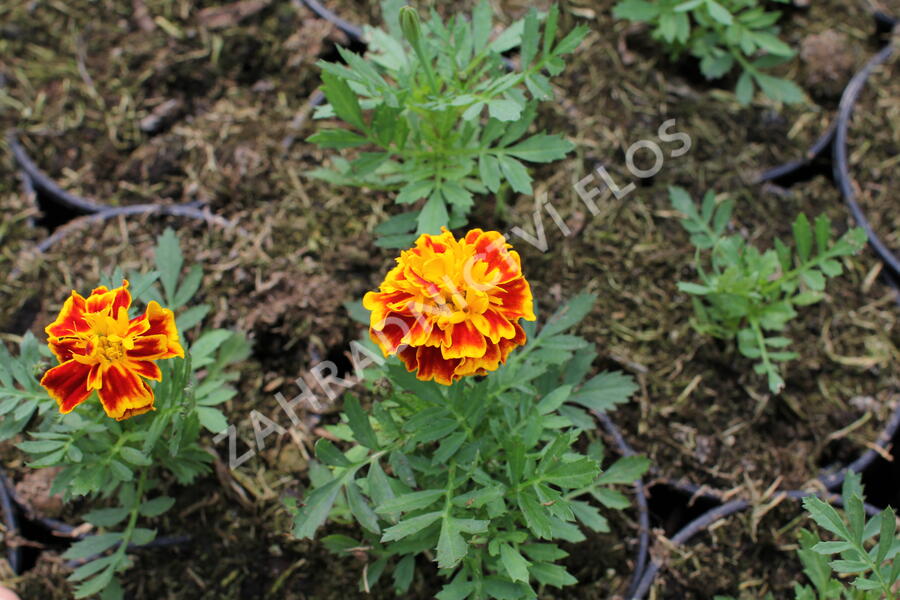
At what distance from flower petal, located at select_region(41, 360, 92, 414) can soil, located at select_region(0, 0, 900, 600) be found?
0.59 m

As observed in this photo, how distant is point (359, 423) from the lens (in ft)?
4.95

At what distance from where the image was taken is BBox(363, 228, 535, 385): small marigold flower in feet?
4.05

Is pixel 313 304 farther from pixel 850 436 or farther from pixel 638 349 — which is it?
pixel 850 436

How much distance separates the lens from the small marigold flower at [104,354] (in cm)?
134

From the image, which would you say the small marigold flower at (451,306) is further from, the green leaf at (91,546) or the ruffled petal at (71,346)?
the green leaf at (91,546)

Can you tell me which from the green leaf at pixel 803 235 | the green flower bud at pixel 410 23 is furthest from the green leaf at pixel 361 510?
the green leaf at pixel 803 235

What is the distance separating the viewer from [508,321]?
1275 millimetres

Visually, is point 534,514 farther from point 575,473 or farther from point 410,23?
point 410,23

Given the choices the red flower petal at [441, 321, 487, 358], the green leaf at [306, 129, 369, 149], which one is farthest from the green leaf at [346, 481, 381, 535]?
the green leaf at [306, 129, 369, 149]

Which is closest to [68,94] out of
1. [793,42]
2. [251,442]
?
[251,442]

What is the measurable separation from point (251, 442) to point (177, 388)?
46 centimetres

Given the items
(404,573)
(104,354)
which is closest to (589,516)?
(404,573)

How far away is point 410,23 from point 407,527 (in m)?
0.91

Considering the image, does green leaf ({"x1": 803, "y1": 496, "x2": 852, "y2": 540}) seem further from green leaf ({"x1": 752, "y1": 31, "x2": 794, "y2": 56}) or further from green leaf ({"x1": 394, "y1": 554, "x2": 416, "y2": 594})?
green leaf ({"x1": 752, "y1": 31, "x2": 794, "y2": 56})
